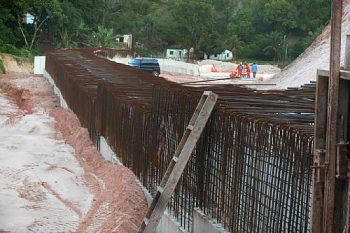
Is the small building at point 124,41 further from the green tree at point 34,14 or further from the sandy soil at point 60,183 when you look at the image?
the sandy soil at point 60,183

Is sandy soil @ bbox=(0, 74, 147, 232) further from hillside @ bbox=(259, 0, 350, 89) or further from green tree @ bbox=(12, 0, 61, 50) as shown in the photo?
green tree @ bbox=(12, 0, 61, 50)

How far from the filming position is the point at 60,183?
1412 cm

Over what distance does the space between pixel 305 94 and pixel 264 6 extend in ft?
315

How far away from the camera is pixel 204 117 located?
8.22 metres

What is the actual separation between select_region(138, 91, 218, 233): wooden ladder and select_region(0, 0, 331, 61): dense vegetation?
70.1 m

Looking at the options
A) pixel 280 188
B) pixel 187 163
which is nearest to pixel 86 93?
pixel 187 163

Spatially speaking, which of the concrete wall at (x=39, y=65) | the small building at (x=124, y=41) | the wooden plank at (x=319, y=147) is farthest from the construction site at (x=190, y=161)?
the small building at (x=124, y=41)

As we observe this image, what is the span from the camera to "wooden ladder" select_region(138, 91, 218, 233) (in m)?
8.21

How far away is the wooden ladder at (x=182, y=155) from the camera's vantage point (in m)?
8.21

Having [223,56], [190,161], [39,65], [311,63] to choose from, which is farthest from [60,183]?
[223,56]

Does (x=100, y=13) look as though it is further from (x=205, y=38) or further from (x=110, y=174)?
(x=110, y=174)

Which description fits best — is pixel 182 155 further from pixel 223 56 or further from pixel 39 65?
pixel 223 56

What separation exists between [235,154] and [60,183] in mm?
7441

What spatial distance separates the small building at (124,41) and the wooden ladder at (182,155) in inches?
3159
